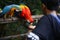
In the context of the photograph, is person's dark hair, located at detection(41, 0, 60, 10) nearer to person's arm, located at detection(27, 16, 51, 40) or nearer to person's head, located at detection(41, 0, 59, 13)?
person's head, located at detection(41, 0, 59, 13)

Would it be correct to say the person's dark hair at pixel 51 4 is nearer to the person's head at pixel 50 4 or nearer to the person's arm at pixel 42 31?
the person's head at pixel 50 4

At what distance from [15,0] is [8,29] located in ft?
2.94

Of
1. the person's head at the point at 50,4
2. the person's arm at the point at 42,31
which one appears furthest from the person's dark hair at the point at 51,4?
the person's arm at the point at 42,31

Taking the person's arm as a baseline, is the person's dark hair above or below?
above

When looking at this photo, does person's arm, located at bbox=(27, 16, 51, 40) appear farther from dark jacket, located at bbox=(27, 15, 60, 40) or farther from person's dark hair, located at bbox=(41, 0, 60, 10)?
person's dark hair, located at bbox=(41, 0, 60, 10)

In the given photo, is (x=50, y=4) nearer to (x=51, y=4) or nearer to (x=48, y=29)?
(x=51, y=4)

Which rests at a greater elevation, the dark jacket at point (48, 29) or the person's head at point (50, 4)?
the person's head at point (50, 4)

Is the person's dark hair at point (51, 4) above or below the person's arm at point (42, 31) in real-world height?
above

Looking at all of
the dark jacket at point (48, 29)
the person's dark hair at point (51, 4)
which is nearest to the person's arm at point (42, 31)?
the dark jacket at point (48, 29)

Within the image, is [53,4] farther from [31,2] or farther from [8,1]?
[31,2]

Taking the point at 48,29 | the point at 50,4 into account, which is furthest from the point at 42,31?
the point at 50,4

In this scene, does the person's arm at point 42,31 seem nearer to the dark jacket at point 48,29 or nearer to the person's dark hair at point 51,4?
the dark jacket at point 48,29

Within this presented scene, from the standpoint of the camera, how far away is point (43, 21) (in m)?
1.25

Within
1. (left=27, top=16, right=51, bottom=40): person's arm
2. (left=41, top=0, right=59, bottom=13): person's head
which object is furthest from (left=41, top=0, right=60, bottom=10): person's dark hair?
(left=27, top=16, right=51, bottom=40): person's arm
